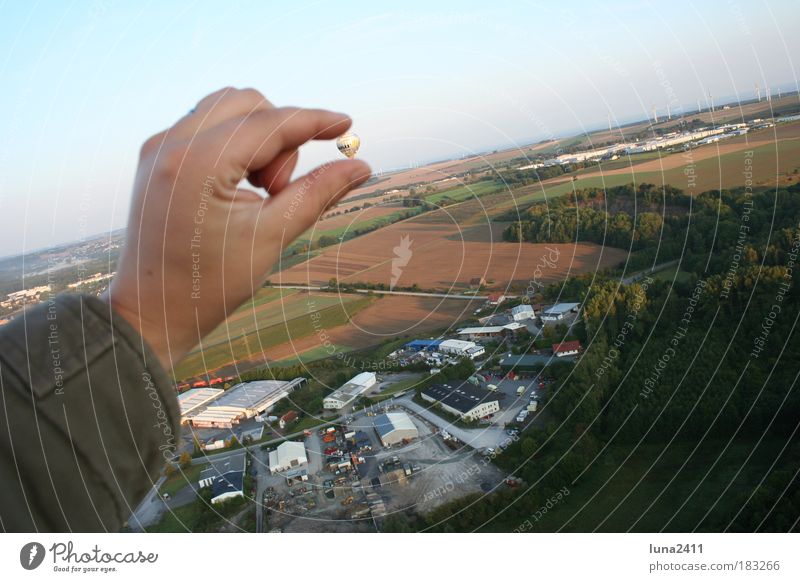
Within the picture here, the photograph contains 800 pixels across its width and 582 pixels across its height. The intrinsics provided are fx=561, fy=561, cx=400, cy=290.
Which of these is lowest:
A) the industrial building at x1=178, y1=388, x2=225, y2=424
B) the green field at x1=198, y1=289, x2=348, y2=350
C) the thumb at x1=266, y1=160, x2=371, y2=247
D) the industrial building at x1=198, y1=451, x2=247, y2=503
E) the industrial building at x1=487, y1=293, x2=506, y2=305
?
the industrial building at x1=198, y1=451, x2=247, y2=503

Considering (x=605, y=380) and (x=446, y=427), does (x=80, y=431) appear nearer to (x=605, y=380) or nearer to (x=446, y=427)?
(x=446, y=427)

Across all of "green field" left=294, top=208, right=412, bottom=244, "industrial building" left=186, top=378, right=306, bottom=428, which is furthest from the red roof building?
"green field" left=294, top=208, right=412, bottom=244

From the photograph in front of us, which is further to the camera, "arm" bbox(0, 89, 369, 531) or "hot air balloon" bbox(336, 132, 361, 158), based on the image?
"hot air balloon" bbox(336, 132, 361, 158)

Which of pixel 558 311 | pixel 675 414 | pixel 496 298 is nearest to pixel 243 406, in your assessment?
pixel 496 298

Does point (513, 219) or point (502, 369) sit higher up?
point (513, 219)

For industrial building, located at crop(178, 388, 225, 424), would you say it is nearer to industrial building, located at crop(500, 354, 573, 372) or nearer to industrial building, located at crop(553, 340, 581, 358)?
industrial building, located at crop(500, 354, 573, 372)

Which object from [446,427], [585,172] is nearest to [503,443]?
[446,427]

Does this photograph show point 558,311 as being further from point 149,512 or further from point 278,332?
point 149,512
